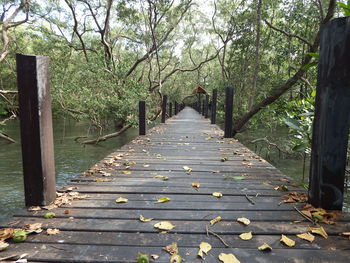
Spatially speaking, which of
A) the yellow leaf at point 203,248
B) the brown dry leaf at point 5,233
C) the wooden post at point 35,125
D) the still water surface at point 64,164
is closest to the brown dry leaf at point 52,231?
the brown dry leaf at point 5,233

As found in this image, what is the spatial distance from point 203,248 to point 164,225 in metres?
0.38

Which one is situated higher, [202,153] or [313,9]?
[313,9]

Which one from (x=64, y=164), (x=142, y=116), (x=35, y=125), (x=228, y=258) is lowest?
(x=64, y=164)

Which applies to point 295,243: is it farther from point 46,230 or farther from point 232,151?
point 232,151

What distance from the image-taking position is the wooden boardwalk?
62.4 inches

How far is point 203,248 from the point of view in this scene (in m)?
1.62

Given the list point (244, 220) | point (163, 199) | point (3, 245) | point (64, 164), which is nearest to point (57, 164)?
point (64, 164)

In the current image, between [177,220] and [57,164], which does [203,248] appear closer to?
[177,220]

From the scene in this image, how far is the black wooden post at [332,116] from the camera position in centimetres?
197

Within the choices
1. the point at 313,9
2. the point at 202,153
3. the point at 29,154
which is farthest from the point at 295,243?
the point at 313,9

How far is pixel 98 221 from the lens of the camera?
6.52ft

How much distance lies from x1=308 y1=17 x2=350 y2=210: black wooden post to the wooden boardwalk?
24cm

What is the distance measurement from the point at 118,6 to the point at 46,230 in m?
14.3

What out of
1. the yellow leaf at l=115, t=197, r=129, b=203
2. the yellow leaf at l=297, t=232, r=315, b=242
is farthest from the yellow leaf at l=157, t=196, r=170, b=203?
the yellow leaf at l=297, t=232, r=315, b=242
